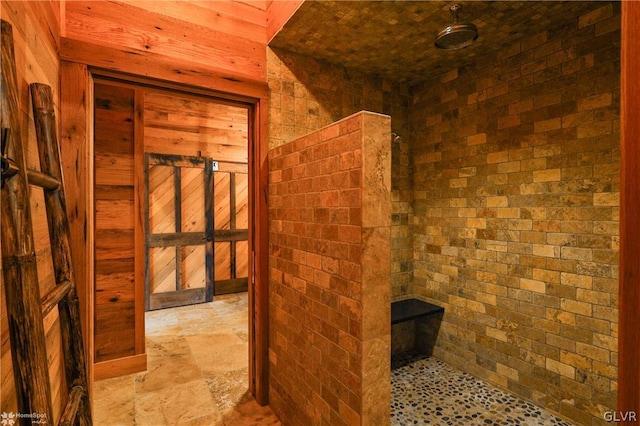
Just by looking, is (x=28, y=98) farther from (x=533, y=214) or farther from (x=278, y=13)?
(x=533, y=214)

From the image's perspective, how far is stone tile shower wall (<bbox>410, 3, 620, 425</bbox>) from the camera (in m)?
1.97

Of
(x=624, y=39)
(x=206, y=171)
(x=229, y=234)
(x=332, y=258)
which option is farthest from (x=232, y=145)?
(x=624, y=39)

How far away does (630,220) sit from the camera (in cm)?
61

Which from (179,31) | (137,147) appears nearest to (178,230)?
(137,147)

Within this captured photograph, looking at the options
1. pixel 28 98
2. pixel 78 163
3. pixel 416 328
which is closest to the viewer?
pixel 28 98

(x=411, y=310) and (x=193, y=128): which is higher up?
(x=193, y=128)

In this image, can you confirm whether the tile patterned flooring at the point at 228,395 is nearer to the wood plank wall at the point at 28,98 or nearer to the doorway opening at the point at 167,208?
the doorway opening at the point at 167,208

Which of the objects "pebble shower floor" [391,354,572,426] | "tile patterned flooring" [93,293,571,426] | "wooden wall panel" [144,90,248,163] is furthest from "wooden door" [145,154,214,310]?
"pebble shower floor" [391,354,572,426]

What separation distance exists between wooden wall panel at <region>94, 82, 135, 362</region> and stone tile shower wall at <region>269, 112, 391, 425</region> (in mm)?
1530

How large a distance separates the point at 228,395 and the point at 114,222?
1.70 metres

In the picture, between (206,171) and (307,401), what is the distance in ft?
12.8

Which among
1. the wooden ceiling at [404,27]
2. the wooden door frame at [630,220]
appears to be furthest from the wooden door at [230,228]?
the wooden door frame at [630,220]

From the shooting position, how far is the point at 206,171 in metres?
4.93

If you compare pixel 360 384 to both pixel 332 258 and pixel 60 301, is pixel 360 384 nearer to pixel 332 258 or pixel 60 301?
pixel 332 258
